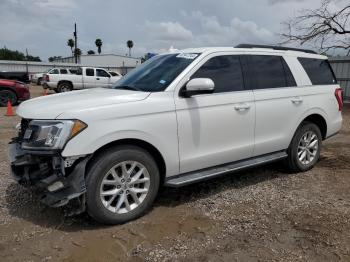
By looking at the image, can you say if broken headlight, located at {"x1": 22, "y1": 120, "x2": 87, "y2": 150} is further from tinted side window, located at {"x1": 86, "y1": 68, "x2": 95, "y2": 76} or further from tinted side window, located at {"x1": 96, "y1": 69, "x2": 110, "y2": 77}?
tinted side window, located at {"x1": 96, "y1": 69, "x2": 110, "y2": 77}

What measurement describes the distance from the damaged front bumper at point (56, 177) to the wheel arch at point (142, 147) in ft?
0.47

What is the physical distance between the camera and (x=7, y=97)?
14805 mm

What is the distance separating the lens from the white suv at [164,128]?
3611 millimetres

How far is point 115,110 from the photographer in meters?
3.75

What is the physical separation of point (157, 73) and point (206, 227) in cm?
191

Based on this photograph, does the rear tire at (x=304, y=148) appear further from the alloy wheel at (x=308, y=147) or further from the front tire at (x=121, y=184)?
the front tire at (x=121, y=184)

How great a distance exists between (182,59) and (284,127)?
181 cm

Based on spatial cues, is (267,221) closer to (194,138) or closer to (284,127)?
(194,138)

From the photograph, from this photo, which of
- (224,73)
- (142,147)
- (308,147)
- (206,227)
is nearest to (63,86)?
(308,147)

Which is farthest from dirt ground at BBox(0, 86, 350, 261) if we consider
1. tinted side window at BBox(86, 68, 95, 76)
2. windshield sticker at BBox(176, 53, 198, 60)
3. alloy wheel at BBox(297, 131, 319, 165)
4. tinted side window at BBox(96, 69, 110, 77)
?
tinted side window at BBox(96, 69, 110, 77)

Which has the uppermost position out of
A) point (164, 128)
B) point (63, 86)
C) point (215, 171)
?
point (63, 86)

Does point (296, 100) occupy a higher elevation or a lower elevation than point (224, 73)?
lower

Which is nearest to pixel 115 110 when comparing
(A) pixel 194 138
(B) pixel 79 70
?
(A) pixel 194 138

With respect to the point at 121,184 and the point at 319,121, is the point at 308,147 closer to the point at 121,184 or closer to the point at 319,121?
the point at 319,121
